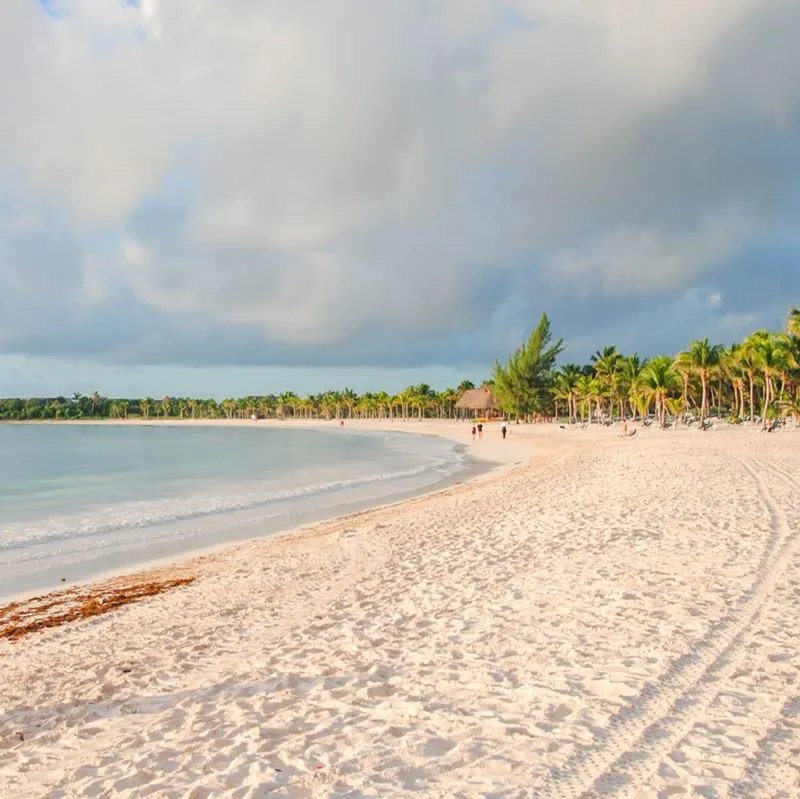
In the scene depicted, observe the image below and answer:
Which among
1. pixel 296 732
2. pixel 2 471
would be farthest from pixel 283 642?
pixel 2 471

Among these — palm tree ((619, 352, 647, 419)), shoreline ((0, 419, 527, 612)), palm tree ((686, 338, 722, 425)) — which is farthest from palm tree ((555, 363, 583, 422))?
shoreline ((0, 419, 527, 612))

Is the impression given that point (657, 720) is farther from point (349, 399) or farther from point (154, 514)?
point (349, 399)

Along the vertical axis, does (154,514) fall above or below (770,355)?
below

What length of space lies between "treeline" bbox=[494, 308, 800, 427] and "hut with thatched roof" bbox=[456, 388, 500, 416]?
758 centimetres

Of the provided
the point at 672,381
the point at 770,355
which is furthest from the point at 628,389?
the point at 770,355

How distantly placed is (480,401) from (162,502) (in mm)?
77329

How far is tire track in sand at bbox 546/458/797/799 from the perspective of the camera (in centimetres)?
337

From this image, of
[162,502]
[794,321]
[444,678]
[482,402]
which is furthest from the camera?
[482,402]

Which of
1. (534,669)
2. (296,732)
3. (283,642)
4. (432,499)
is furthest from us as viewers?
(432,499)

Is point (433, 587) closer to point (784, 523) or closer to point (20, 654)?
point (20, 654)

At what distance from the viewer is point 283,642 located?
19.7 ft

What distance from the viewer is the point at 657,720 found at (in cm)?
396

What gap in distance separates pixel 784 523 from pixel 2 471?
35.9m

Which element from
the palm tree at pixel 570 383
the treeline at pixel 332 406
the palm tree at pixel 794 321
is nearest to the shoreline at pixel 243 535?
the palm tree at pixel 794 321
